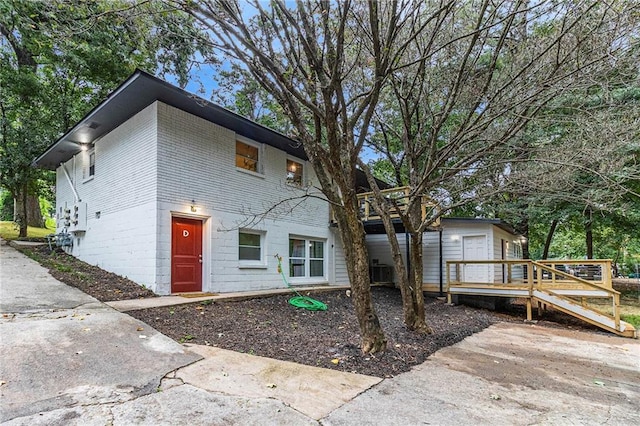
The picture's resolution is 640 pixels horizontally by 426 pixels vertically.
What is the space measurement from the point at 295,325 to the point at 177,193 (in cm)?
427

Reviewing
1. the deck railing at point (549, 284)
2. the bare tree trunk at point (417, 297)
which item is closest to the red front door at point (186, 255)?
the bare tree trunk at point (417, 297)

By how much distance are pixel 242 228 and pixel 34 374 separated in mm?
6276

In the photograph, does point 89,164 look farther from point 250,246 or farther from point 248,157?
point 250,246

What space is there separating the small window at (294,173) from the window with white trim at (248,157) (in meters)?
1.38

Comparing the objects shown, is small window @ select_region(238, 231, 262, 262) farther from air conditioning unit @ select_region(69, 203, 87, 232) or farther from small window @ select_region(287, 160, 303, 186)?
air conditioning unit @ select_region(69, 203, 87, 232)

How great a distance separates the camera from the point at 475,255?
12711mm

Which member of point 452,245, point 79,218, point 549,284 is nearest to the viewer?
point 549,284

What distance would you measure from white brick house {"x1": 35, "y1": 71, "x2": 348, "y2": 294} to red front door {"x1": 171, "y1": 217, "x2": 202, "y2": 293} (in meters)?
0.02

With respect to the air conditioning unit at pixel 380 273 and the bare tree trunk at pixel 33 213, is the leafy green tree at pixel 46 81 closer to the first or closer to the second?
the bare tree trunk at pixel 33 213

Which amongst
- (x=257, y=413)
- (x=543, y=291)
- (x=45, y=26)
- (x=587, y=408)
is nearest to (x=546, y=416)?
(x=587, y=408)

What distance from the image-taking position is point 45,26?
15.1ft

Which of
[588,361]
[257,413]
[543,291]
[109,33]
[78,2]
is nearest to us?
[257,413]

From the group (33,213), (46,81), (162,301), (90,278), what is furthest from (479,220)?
(33,213)

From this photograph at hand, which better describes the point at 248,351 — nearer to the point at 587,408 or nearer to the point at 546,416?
the point at 546,416
